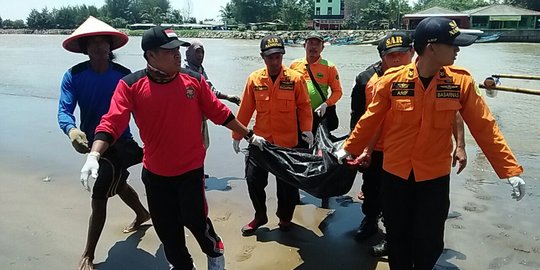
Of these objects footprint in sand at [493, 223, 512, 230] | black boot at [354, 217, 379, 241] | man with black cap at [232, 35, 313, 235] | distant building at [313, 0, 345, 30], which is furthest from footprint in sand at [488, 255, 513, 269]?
distant building at [313, 0, 345, 30]

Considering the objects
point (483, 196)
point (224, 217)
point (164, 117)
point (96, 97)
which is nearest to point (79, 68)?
point (96, 97)

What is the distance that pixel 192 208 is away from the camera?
2.95 metres

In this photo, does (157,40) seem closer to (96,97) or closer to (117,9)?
(96,97)

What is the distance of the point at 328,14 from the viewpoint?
85188 mm

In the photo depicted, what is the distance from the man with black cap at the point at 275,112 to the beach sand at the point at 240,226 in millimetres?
305

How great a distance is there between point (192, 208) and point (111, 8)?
11239 centimetres

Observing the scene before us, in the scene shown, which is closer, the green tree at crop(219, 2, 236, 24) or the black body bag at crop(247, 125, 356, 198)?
the black body bag at crop(247, 125, 356, 198)

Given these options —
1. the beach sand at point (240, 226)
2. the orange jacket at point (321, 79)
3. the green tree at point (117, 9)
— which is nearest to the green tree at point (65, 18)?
the green tree at point (117, 9)

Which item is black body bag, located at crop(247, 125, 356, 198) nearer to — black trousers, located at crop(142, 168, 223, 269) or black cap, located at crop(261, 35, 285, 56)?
black cap, located at crop(261, 35, 285, 56)

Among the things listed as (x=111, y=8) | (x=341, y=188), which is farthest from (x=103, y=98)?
(x=111, y=8)

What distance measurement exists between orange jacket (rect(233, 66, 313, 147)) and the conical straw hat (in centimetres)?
116

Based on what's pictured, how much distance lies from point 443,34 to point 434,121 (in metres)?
0.49

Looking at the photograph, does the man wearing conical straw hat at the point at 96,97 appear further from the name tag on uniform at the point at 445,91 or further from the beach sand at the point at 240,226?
the name tag on uniform at the point at 445,91

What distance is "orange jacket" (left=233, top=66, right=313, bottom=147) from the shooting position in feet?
13.1
